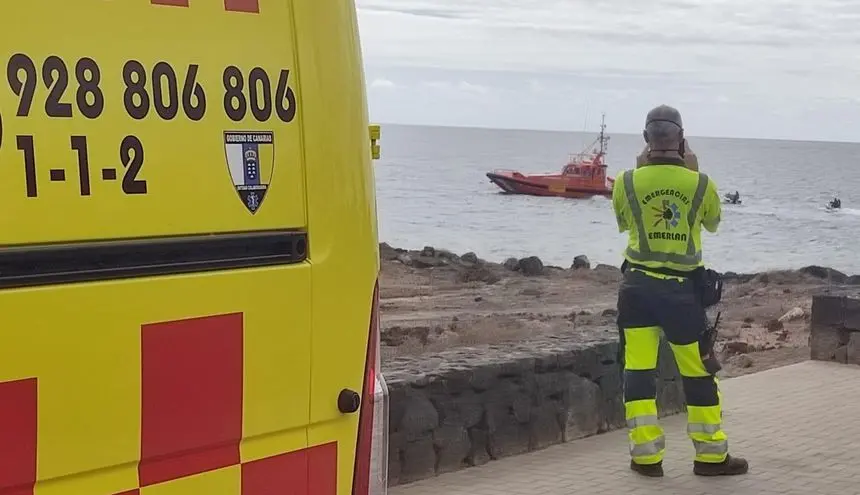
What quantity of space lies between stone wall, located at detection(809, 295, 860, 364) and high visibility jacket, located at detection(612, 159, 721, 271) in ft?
15.0

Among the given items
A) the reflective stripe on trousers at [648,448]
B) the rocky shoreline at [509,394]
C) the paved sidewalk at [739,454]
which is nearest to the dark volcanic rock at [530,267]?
the rocky shoreline at [509,394]

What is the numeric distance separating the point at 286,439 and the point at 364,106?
817 mm

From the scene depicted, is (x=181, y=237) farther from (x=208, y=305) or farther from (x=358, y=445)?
(x=358, y=445)

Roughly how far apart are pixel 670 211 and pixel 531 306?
60.9ft

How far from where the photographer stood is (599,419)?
316 inches

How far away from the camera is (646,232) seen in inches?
269

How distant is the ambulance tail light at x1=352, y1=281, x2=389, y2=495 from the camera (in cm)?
285

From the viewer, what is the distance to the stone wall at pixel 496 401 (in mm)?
6695

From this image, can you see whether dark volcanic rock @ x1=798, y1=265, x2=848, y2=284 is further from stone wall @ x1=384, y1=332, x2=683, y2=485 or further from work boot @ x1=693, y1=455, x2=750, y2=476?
work boot @ x1=693, y1=455, x2=750, y2=476

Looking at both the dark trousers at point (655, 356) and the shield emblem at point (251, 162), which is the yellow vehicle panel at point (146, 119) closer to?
the shield emblem at point (251, 162)

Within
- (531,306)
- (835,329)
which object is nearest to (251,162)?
(835,329)

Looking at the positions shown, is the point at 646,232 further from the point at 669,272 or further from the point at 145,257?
the point at 145,257

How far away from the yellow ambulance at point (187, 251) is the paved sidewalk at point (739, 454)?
3970mm

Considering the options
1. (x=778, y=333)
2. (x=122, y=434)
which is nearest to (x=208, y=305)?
(x=122, y=434)
